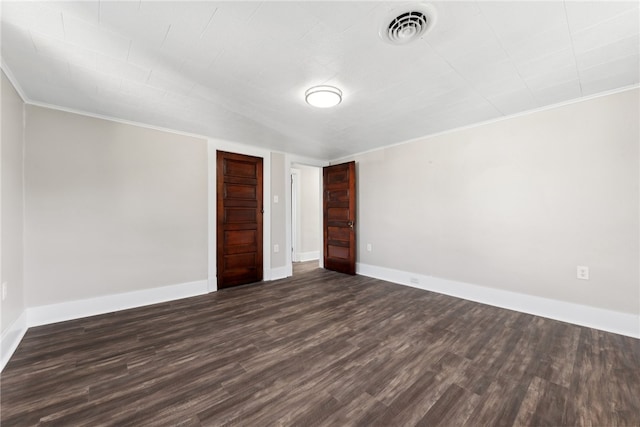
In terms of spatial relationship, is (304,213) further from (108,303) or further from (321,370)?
(321,370)

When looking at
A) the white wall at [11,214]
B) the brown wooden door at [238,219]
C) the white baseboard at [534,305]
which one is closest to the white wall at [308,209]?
the brown wooden door at [238,219]

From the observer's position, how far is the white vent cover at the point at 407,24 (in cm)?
138

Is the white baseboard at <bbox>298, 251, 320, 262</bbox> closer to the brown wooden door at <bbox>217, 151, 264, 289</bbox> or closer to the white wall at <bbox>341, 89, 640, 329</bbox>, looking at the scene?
the brown wooden door at <bbox>217, 151, 264, 289</bbox>

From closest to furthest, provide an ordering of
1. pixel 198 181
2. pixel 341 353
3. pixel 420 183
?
pixel 341 353 → pixel 198 181 → pixel 420 183

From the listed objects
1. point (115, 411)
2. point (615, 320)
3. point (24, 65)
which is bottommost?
point (115, 411)

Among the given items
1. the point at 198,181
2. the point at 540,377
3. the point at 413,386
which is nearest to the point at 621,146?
the point at 540,377

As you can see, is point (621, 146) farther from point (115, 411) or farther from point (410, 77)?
point (115, 411)

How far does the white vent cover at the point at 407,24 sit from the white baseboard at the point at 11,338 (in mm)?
3490

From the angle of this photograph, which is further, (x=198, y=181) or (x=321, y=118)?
(x=198, y=181)

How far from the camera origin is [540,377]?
66.5 inches

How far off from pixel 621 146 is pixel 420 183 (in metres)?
1.95

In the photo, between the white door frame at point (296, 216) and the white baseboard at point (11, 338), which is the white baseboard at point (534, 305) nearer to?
the white door frame at point (296, 216)

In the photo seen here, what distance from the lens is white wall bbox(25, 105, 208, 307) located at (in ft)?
8.25

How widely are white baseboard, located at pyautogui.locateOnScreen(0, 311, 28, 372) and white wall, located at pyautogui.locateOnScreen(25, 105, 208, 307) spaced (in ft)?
0.82
